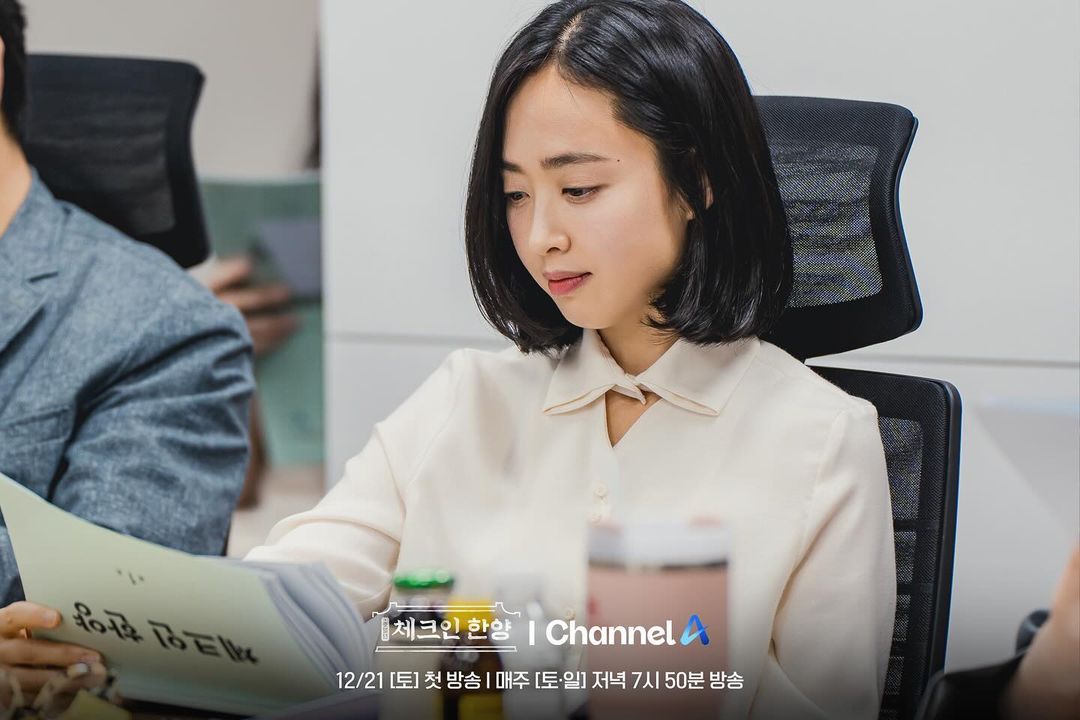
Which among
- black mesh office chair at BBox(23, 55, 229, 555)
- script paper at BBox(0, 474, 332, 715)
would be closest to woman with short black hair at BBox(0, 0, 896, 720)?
script paper at BBox(0, 474, 332, 715)

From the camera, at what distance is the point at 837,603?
1039mm

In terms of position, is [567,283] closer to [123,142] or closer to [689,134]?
[689,134]

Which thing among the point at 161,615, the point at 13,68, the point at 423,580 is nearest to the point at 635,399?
the point at 423,580

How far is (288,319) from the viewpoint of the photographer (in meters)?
2.07

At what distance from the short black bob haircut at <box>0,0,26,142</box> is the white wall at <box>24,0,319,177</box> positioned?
12 cm

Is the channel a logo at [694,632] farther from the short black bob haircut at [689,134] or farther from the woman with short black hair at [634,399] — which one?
the short black bob haircut at [689,134]

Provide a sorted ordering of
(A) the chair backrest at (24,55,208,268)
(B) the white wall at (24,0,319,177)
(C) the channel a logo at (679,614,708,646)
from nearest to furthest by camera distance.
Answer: (C) the channel a logo at (679,614,708,646) < (A) the chair backrest at (24,55,208,268) < (B) the white wall at (24,0,319,177)

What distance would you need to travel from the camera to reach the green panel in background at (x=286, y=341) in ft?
6.56

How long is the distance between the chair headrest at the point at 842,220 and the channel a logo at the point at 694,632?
43cm

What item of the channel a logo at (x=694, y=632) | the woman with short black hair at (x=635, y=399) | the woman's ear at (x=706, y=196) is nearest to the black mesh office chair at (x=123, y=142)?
the woman with short black hair at (x=635, y=399)

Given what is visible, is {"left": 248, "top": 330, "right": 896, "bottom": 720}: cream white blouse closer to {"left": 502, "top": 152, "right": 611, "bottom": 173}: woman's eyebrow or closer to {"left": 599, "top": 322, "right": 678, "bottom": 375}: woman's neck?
{"left": 599, "top": 322, "right": 678, "bottom": 375}: woman's neck

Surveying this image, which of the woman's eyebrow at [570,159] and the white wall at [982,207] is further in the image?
the white wall at [982,207]

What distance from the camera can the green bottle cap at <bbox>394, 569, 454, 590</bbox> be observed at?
88cm

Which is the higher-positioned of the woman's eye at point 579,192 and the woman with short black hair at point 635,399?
the woman's eye at point 579,192
